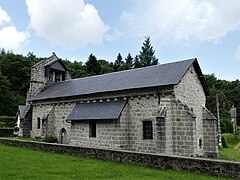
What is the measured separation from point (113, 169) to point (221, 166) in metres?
3.73

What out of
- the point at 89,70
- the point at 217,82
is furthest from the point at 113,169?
the point at 217,82

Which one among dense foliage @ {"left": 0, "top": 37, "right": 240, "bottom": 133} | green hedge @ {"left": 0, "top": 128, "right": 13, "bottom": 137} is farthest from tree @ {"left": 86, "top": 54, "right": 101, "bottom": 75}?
green hedge @ {"left": 0, "top": 128, "right": 13, "bottom": 137}

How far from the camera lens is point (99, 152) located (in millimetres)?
11750

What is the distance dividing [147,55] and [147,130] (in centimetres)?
4975

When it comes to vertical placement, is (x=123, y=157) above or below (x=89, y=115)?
below

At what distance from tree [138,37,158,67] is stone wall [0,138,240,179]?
168 ft

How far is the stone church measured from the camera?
14.4 m

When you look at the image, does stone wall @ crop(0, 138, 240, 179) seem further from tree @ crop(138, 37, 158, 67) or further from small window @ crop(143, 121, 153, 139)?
tree @ crop(138, 37, 158, 67)

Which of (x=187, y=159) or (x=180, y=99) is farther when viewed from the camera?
(x=180, y=99)

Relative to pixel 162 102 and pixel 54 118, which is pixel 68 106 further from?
pixel 162 102

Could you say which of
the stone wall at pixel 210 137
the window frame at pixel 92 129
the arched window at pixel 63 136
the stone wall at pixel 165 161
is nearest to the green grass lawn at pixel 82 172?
the stone wall at pixel 165 161

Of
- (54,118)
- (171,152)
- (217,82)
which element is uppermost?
(217,82)

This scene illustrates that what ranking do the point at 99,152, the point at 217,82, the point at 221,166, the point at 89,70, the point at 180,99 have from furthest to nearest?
the point at 217,82 < the point at 89,70 < the point at 180,99 < the point at 99,152 < the point at 221,166

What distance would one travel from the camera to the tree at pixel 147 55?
207 ft
